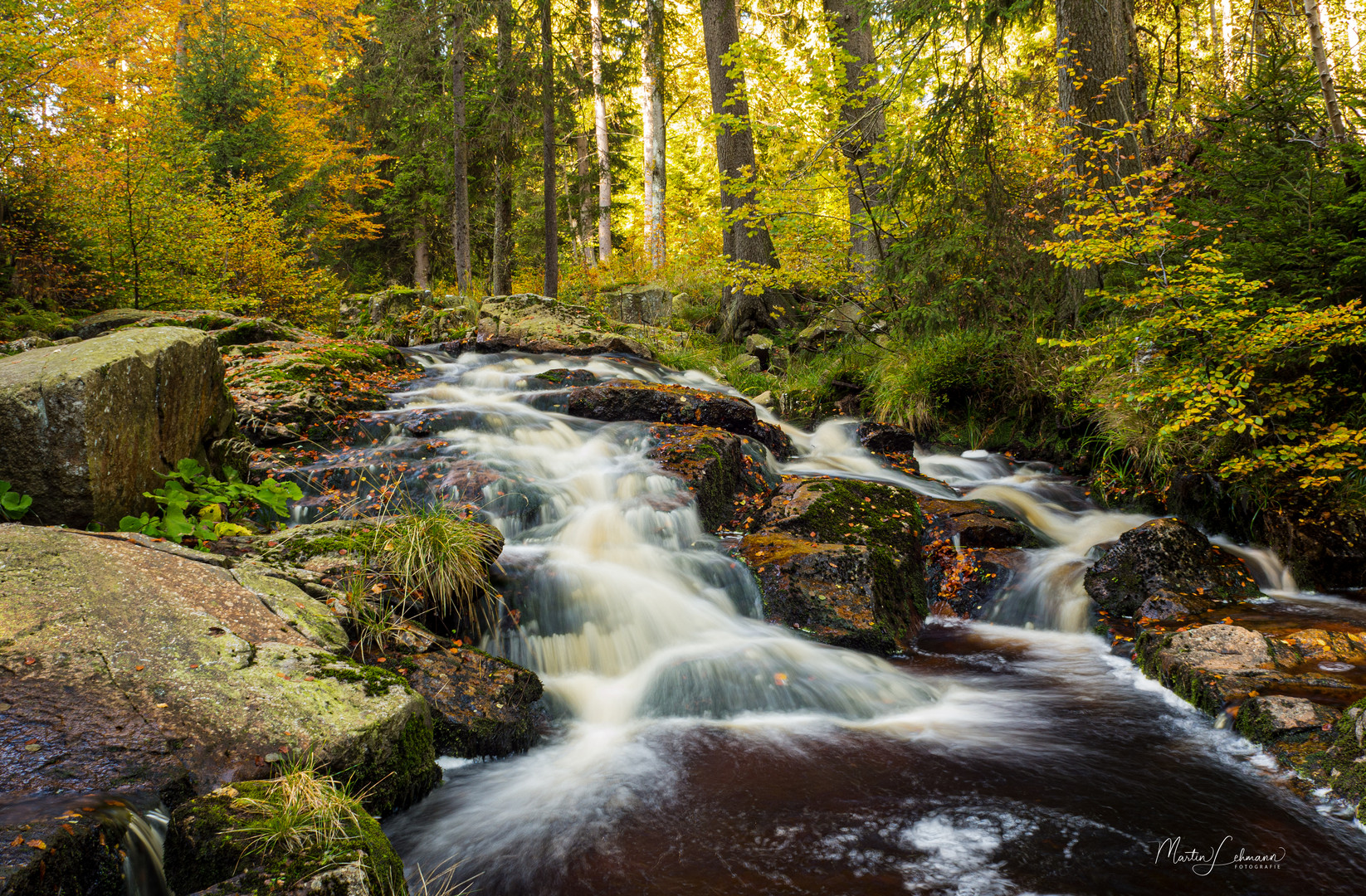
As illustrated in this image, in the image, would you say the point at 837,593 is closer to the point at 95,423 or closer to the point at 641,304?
the point at 95,423

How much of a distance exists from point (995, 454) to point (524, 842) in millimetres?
8309

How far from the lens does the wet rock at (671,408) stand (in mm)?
8945

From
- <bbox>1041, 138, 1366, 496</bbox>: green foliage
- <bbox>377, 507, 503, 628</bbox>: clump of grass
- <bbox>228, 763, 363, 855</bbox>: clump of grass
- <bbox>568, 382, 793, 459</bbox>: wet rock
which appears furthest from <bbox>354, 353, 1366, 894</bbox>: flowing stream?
<bbox>568, 382, 793, 459</bbox>: wet rock

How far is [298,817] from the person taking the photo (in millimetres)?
2393

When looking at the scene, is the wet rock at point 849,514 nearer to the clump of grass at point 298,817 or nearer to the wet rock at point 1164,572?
the wet rock at point 1164,572

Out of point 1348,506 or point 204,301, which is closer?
point 1348,506

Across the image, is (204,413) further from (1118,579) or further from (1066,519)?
(1066,519)

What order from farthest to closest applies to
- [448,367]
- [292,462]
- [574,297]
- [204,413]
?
[574,297] < [448,367] < [292,462] < [204,413]

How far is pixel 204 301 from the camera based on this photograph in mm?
Answer: 12000

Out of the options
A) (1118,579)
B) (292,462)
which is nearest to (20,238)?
(292,462)

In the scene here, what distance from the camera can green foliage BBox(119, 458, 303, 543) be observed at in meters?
4.41

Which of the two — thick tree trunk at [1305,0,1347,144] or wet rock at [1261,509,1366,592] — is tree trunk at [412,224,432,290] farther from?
wet rock at [1261,509,1366,592]

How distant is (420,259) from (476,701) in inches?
869

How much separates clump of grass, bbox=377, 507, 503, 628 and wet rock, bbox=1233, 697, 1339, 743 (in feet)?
14.9
